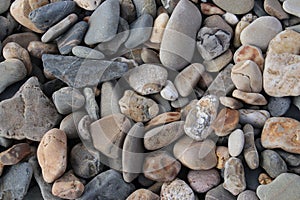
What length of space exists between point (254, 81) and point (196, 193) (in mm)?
372

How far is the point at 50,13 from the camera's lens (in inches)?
50.8

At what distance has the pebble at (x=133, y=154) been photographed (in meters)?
1.12

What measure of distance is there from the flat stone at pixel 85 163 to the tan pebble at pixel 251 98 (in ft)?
1.51

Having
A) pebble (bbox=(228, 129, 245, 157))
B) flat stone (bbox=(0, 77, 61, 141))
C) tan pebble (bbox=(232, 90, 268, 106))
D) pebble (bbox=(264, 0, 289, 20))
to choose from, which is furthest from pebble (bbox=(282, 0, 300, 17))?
flat stone (bbox=(0, 77, 61, 141))

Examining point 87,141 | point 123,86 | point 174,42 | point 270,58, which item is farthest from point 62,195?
point 270,58

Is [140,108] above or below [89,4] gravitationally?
below

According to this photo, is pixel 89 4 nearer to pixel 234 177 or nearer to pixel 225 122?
pixel 225 122

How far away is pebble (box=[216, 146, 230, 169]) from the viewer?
1.11 metres

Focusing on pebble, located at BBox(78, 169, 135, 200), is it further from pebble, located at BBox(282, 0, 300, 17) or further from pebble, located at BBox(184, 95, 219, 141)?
pebble, located at BBox(282, 0, 300, 17)

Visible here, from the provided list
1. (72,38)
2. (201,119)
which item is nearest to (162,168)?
(201,119)

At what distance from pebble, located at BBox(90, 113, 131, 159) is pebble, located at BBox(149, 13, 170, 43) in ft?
0.93

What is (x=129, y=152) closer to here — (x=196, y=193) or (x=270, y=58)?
(x=196, y=193)

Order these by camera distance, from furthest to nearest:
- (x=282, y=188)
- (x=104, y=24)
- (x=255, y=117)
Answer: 1. (x=104, y=24)
2. (x=255, y=117)
3. (x=282, y=188)

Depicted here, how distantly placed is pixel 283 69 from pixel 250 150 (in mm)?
258
